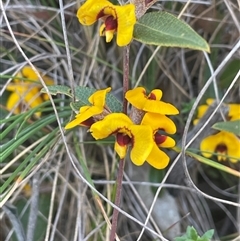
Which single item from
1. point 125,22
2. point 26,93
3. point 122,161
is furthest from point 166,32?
point 26,93

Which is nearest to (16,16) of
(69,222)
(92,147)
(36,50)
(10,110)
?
(36,50)

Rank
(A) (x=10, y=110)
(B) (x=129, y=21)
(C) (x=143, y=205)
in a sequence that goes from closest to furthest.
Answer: (B) (x=129, y=21)
(C) (x=143, y=205)
(A) (x=10, y=110)

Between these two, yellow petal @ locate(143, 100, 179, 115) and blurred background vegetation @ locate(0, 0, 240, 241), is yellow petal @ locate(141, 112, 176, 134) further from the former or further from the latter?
blurred background vegetation @ locate(0, 0, 240, 241)

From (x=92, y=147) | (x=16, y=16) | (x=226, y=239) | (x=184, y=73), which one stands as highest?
(x=16, y=16)

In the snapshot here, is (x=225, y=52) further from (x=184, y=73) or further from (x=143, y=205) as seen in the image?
(x=143, y=205)

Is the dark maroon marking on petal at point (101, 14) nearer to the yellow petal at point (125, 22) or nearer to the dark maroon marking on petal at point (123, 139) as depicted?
the yellow petal at point (125, 22)

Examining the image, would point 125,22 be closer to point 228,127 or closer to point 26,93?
point 228,127
